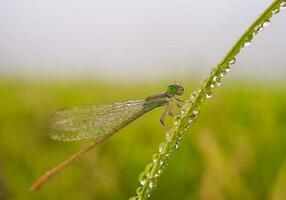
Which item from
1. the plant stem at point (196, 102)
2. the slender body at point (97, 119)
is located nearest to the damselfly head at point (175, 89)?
the slender body at point (97, 119)

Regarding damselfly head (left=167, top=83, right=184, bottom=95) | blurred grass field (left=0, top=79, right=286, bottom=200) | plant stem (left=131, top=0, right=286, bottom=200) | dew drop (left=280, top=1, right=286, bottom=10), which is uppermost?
dew drop (left=280, top=1, right=286, bottom=10)

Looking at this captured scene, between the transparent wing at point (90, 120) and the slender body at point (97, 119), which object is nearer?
the slender body at point (97, 119)

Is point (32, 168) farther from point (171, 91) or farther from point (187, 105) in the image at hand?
point (187, 105)

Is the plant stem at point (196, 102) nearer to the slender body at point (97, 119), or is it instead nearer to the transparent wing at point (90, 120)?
the slender body at point (97, 119)

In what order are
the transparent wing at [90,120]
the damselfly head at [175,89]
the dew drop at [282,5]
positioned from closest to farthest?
the dew drop at [282,5] → the damselfly head at [175,89] → the transparent wing at [90,120]

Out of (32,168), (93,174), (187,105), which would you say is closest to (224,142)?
(93,174)

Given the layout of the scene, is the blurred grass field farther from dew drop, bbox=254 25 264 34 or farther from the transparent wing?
dew drop, bbox=254 25 264 34

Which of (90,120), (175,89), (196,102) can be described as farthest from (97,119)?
(196,102)

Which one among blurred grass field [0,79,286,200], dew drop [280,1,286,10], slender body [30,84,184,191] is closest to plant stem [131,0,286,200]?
dew drop [280,1,286,10]

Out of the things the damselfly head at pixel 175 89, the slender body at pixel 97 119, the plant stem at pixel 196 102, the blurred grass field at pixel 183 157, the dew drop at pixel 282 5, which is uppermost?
the dew drop at pixel 282 5
